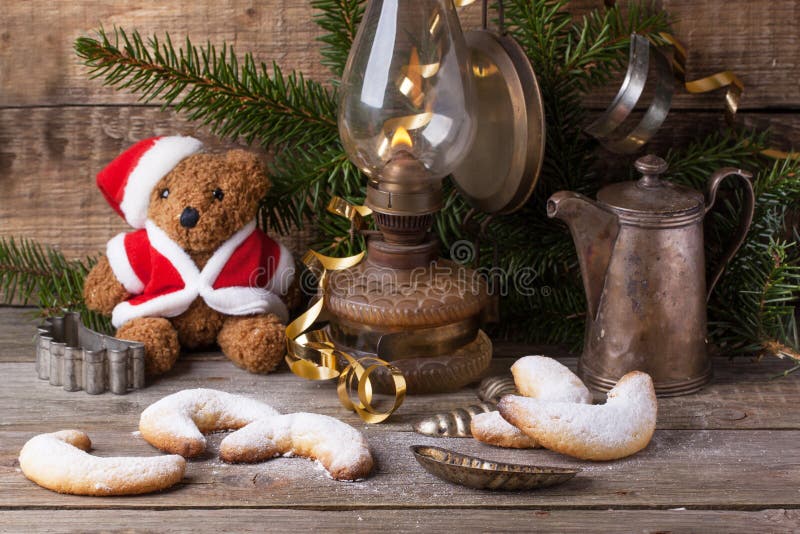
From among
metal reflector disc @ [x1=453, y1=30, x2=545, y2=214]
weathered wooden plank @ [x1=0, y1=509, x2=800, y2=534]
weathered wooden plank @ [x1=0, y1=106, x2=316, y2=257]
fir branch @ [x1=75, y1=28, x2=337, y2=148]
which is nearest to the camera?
weathered wooden plank @ [x1=0, y1=509, x2=800, y2=534]

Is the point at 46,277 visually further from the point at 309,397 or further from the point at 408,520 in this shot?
the point at 408,520

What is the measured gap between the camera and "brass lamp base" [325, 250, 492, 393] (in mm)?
947

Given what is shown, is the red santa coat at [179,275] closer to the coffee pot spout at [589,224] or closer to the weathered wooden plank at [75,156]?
the weathered wooden plank at [75,156]

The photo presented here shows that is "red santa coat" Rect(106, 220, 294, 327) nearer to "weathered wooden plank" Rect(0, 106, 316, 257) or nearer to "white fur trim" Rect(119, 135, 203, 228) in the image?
"white fur trim" Rect(119, 135, 203, 228)

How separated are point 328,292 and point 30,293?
441 mm

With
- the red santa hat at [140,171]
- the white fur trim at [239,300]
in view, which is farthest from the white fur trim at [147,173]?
the white fur trim at [239,300]

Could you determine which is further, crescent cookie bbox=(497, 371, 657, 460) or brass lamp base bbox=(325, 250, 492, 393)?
brass lamp base bbox=(325, 250, 492, 393)

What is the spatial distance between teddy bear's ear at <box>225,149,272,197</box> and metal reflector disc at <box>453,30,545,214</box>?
231mm

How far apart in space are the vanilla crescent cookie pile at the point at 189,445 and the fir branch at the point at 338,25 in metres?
0.43

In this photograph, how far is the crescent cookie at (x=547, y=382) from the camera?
2.91ft

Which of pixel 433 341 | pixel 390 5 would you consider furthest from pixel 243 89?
pixel 433 341

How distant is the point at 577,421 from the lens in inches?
32.5

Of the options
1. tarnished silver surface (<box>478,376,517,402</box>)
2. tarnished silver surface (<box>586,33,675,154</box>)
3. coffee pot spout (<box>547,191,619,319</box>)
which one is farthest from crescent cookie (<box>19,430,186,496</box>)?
tarnished silver surface (<box>586,33,675,154</box>)

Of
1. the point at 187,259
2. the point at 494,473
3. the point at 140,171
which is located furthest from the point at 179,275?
the point at 494,473
